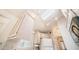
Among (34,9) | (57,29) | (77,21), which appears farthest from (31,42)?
(77,21)

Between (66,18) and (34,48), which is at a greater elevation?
(66,18)

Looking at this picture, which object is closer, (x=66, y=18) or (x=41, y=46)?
(x=41, y=46)

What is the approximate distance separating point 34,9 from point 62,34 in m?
0.44
